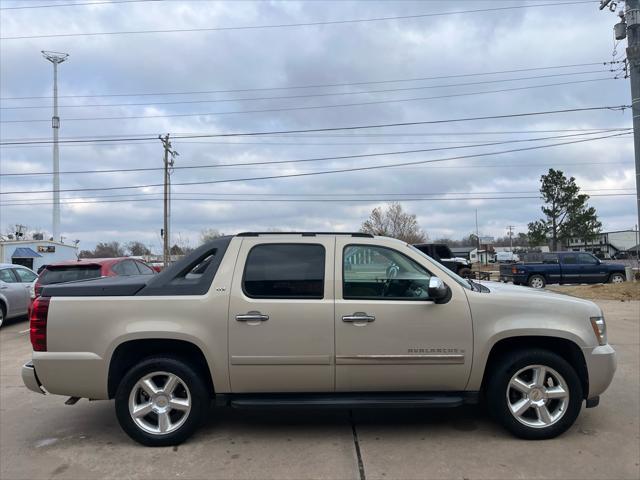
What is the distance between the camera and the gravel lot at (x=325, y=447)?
3.61 meters

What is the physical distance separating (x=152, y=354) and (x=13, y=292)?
31.0 ft

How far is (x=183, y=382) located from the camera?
406cm

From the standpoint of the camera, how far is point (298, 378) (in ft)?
13.3

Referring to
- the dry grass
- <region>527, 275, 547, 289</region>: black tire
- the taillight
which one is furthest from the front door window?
<region>527, 275, 547, 289</region>: black tire

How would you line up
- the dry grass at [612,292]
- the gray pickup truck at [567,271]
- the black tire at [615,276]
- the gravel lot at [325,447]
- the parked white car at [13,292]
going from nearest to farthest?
the gravel lot at [325,447] → the parked white car at [13,292] → the dry grass at [612,292] → the gray pickup truck at [567,271] → the black tire at [615,276]

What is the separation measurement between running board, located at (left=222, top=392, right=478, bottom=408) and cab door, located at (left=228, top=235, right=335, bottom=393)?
7 cm

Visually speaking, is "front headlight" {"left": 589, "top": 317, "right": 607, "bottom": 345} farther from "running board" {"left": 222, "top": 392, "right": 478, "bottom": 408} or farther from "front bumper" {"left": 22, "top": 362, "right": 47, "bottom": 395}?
"front bumper" {"left": 22, "top": 362, "right": 47, "bottom": 395}

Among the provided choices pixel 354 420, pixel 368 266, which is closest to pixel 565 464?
pixel 354 420

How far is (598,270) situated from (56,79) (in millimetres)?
46447

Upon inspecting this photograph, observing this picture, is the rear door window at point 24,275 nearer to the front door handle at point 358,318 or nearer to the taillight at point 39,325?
the taillight at point 39,325

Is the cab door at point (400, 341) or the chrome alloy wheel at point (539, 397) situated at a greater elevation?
the cab door at point (400, 341)

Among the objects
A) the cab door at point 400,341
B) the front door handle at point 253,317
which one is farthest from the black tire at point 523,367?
the front door handle at point 253,317

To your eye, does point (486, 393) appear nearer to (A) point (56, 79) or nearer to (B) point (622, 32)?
(B) point (622, 32)

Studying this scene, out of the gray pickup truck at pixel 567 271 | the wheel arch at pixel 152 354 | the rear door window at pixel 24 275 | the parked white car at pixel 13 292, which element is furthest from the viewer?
the gray pickup truck at pixel 567 271
